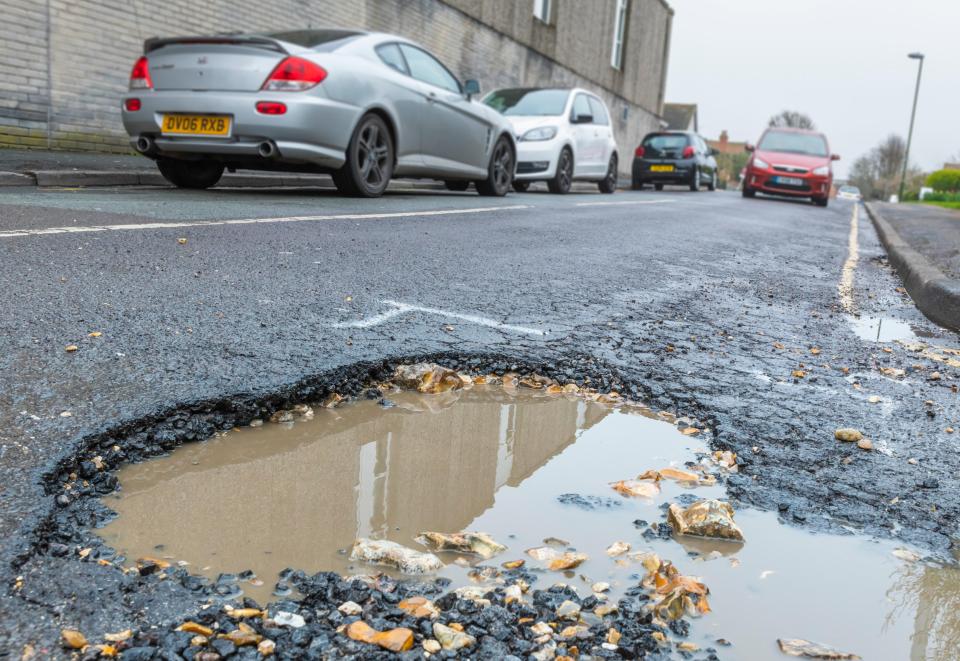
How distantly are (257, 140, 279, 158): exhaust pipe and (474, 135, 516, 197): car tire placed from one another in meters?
4.20

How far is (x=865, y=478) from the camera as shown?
2293mm

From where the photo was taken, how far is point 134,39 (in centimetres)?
1101

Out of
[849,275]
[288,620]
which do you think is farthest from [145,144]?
[288,620]

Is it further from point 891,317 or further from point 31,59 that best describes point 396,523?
point 31,59

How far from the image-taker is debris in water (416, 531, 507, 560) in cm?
178

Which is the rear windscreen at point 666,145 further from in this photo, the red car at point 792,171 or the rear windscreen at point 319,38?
the rear windscreen at point 319,38

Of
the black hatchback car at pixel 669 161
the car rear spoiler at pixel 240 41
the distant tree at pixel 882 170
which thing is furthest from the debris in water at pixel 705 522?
the distant tree at pixel 882 170

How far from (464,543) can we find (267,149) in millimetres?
6436

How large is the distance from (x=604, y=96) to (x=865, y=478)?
31.9m

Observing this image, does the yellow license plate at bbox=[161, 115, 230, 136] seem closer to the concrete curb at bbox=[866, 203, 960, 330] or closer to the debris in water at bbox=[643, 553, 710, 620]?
the concrete curb at bbox=[866, 203, 960, 330]

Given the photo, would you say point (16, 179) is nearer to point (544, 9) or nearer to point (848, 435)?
point (848, 435)

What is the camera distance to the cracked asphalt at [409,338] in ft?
6.83

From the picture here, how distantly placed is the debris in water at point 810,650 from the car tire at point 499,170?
33.3 ft

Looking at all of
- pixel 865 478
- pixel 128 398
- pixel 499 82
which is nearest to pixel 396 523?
pixel 128 398
